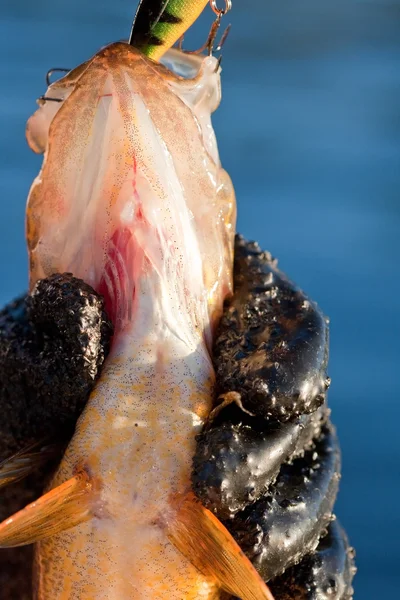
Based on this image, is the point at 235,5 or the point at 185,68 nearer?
the point at 185,68

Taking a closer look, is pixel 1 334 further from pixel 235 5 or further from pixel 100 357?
pixel 235 5

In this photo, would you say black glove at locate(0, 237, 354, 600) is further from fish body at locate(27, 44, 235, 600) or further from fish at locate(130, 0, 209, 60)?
fish at locate(130, 0, 209, 60)

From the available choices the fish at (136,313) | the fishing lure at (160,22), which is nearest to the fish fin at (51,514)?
the fish at (136,313)

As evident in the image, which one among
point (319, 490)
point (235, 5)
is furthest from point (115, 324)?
point (235, 5)

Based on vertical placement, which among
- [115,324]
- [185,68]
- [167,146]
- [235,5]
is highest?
[235,5]

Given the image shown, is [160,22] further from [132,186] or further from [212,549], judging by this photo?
[212,549]

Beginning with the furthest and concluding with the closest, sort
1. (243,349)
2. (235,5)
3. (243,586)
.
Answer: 1. (235,5)
2. (243,349)
3. (243,586)

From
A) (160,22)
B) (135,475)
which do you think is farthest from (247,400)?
(160,22)
